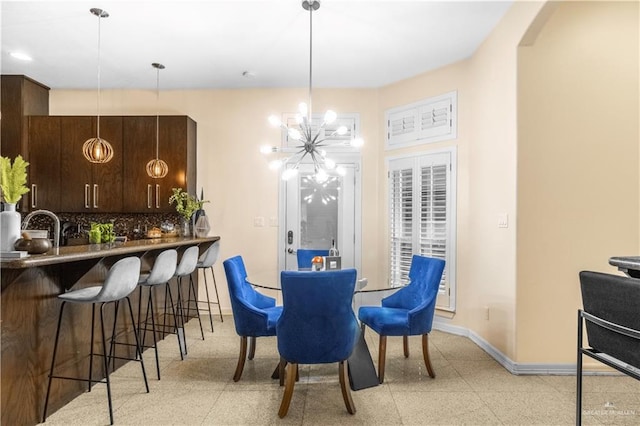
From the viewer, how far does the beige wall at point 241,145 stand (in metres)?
5.49

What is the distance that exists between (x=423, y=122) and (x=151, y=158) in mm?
3404

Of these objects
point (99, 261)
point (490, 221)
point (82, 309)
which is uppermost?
point (490, 221)

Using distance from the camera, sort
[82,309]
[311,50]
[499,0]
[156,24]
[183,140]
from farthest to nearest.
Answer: [183,140], [311,50], [156,24], [499,0], [82,309]

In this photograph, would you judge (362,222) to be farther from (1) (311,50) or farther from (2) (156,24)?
(2) (156,24)

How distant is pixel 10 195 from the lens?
249 cm

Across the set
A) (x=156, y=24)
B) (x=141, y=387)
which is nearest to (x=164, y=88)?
(x=156, y=24)

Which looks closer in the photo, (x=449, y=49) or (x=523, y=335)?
(x=523, y=335)

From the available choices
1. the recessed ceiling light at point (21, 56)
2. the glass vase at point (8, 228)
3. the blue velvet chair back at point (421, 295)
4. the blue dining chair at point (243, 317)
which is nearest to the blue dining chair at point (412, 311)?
the blue velvet chair back at point (421, 295)

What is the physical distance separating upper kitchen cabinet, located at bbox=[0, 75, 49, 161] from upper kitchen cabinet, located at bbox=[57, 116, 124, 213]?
1.58 ft

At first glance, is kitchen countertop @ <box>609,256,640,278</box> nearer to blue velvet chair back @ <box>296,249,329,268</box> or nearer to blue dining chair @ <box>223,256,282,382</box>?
blue dining chair @ <box>223,256,282,382</box>

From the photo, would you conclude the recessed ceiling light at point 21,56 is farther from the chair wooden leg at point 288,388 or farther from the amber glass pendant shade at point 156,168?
the chair wooden leg at point 288,388

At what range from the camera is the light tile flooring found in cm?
266

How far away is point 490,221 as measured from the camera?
13.1 feet

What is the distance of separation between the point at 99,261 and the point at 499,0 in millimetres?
3775
